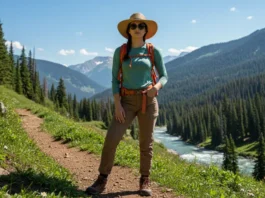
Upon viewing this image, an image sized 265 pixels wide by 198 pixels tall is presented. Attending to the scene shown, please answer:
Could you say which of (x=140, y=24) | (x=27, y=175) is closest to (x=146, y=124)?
(x=140, y=24)

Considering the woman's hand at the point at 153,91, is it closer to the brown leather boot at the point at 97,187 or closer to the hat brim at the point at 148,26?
the hat brim at the point at 148,26

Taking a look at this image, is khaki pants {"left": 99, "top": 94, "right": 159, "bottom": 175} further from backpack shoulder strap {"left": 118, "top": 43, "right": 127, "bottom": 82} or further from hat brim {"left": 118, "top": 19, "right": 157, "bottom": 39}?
hat brim {"left": 118, "top": 19, "right": 157, "bottom": 39}

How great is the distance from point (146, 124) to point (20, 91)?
61813 mm

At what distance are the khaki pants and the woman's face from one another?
1.18 metres

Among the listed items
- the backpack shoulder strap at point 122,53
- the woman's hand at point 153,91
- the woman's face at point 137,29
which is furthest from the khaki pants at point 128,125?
the woman's face at point 137,29

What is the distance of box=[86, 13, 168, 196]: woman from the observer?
20.5 feet

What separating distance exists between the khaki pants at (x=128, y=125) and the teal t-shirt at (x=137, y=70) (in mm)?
251

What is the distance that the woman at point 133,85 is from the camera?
6240mm

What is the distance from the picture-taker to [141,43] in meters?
6.45

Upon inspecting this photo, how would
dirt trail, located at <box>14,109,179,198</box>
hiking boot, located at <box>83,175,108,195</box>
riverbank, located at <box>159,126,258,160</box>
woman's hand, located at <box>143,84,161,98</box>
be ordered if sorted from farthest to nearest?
riverbank, located at <box>159,126,258,160</box> → dirt trail, located at <box>14,109,179,198</box> → hiking boot, located at <box>83,175,108,195</box> → woman's hand, located at <box>143,84,161,98</box>

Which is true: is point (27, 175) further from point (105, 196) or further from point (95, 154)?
point (95, 154)

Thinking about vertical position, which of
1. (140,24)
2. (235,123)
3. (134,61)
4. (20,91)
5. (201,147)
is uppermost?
(140,24)

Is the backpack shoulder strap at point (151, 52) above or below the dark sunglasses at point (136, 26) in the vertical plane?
below

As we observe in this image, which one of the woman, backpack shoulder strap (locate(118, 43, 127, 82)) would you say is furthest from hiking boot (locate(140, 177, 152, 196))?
backpack shoulder strap (locate(118, 43, 127, 82))
